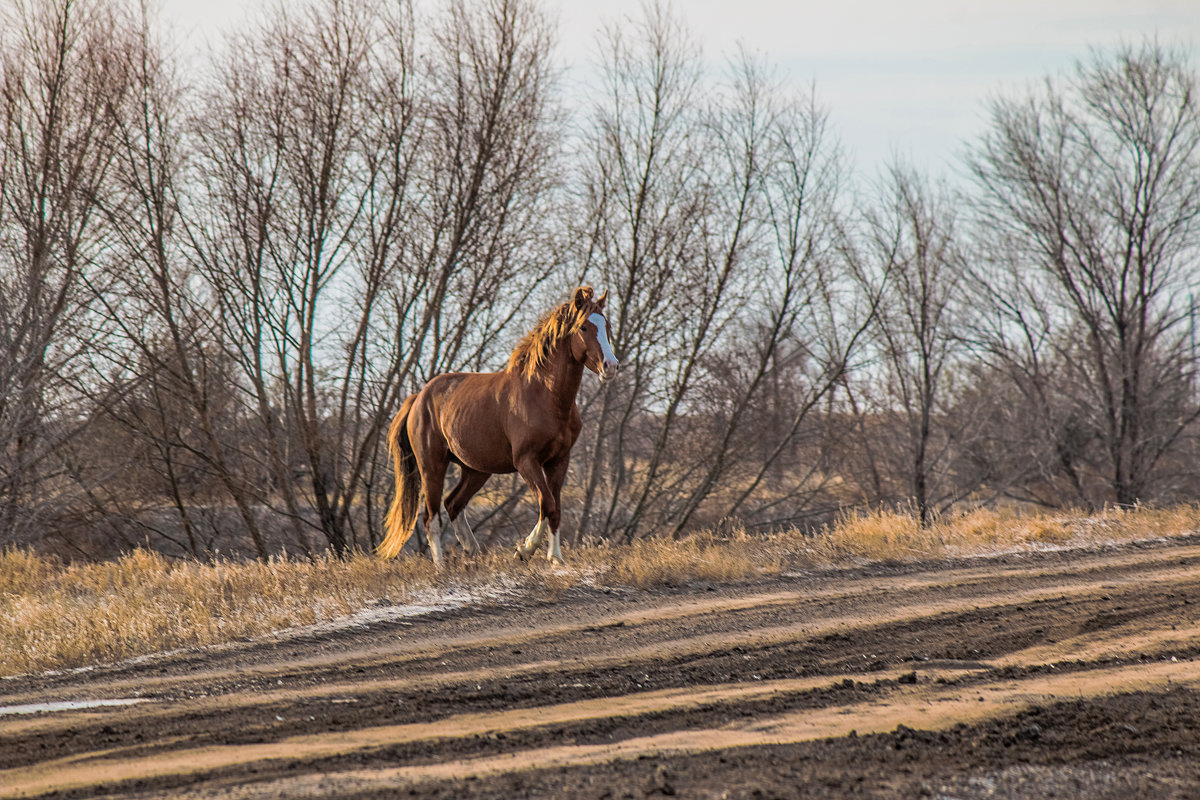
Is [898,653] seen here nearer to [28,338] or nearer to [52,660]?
[52,660]

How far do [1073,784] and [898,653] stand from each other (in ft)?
7.86

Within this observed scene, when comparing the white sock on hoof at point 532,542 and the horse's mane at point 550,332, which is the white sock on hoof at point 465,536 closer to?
the white sock on hoof at point 532,542

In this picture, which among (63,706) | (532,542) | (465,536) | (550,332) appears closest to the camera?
(63,706)

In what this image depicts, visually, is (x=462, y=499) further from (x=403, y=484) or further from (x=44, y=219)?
(x=44, y=219)

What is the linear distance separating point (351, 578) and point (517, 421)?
1.96 meters

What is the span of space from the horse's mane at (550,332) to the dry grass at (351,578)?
1.77 m

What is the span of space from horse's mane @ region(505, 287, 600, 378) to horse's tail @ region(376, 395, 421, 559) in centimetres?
158

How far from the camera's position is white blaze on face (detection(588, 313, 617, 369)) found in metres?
8.79

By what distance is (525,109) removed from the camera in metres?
15.9

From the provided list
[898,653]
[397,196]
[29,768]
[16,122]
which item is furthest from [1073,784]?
[16,122]

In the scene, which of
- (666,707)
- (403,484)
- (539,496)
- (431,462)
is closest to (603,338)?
(539,496)

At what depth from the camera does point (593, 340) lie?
352 inches

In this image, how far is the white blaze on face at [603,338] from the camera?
346 inches

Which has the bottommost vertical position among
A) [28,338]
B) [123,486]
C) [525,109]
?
[123,486]
